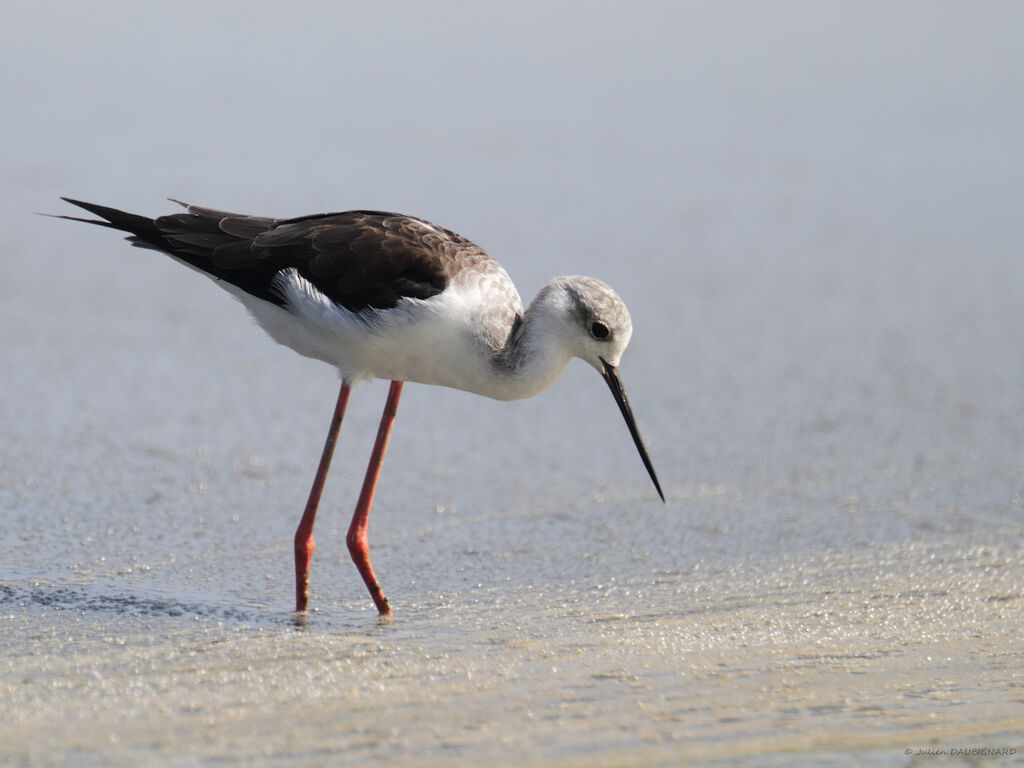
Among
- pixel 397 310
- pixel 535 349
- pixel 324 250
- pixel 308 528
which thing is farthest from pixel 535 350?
pixel 308 528

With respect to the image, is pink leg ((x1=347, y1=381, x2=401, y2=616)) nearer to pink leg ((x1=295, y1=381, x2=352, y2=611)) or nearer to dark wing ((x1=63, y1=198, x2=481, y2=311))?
pink leg ((x1=295, y1=381, x2=352, y2=611))

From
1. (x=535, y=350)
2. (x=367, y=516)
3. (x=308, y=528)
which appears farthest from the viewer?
(x=367, y=516)

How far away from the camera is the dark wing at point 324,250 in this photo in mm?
4215

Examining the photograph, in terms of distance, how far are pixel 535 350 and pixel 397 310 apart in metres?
0.47

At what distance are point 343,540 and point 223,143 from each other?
16.9 ft

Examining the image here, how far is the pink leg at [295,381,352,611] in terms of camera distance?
4297 millimetres

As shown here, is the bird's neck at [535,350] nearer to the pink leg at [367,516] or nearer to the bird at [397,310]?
the bird at [397,310]

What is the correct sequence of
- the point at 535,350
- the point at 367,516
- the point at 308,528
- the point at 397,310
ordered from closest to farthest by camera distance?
1. the point at 397,310
2. the point at 535,350
3. the point at 308,528
4. the point at 367,516

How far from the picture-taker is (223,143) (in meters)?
9.37

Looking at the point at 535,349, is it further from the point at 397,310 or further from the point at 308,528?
the point at 308,528

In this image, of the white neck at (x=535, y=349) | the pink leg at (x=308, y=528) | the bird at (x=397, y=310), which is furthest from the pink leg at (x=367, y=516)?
the white neck at (x=535, y=349)

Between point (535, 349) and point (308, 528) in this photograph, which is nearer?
point (535, 349)

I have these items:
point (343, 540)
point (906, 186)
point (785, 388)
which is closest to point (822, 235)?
point (906, 186)

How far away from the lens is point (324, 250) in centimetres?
434
